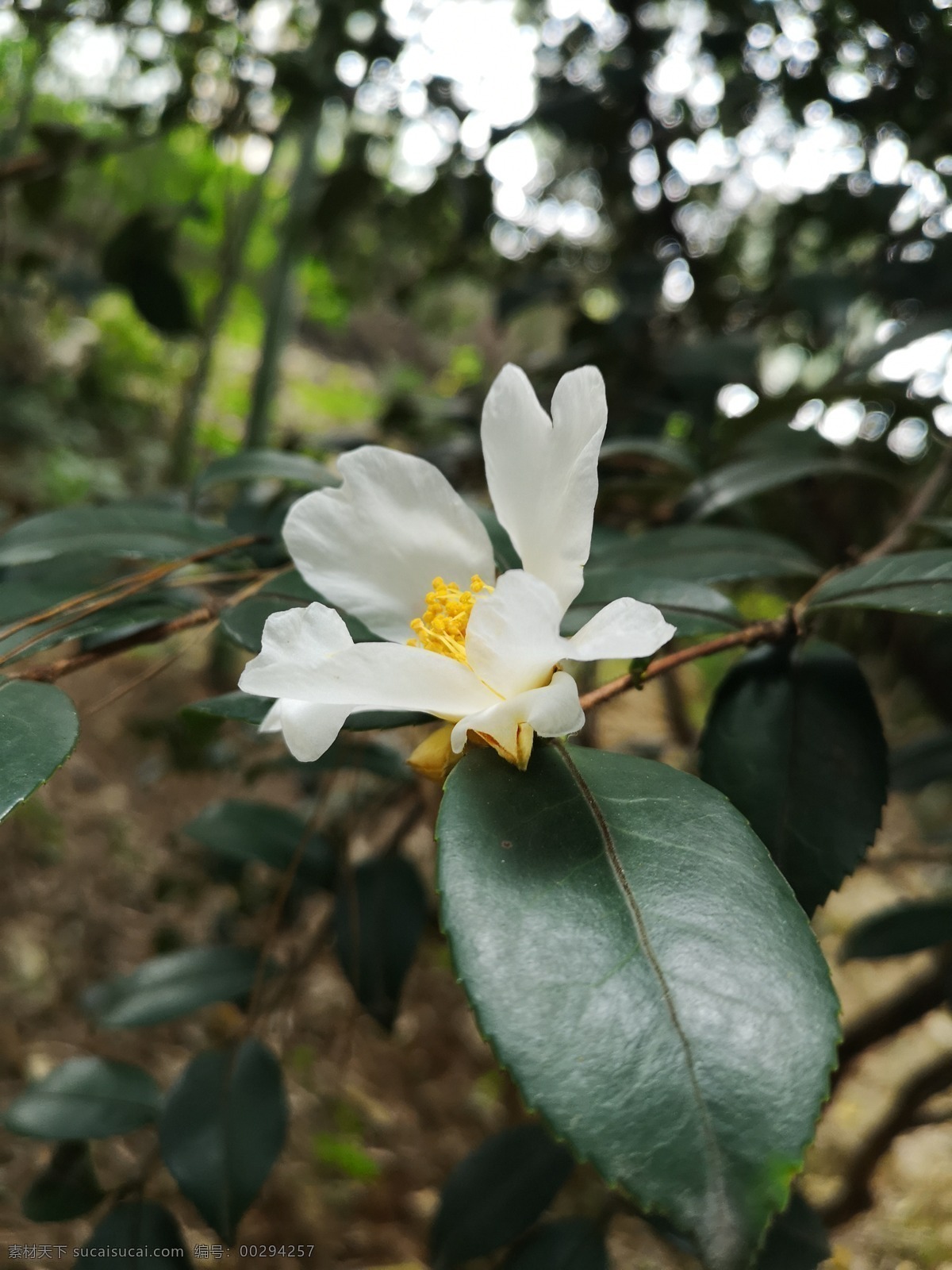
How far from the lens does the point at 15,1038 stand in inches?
50.0

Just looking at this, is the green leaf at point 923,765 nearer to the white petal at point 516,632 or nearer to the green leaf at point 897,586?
the green leaf at point 897,586

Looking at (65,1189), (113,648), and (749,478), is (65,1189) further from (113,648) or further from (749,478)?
(749,478)

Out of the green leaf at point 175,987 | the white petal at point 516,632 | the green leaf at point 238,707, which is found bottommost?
the green leaf at point 175,987

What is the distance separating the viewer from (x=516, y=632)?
316 mm

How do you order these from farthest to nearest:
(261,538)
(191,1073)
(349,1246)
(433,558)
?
(349,1246) → (191,1073) → (261,538) → (433,558)

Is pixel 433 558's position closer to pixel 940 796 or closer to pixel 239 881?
pixel 239 881

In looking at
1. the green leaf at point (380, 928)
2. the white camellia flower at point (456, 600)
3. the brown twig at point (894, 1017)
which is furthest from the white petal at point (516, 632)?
the brown twig at point (894, 1017)

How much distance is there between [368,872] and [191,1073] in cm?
21

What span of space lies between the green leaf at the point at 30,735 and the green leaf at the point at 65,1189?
0.52m

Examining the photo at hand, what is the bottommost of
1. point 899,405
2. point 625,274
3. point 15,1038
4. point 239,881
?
point 15,1038

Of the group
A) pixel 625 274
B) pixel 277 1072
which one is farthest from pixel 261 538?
pixel 625 274

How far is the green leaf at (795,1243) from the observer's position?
1.83 ft

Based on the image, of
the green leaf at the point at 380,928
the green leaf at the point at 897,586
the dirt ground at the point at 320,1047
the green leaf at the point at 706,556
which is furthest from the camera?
the dirt ground at the point at 320,1047

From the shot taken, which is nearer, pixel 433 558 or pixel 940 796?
pixel 433 558
